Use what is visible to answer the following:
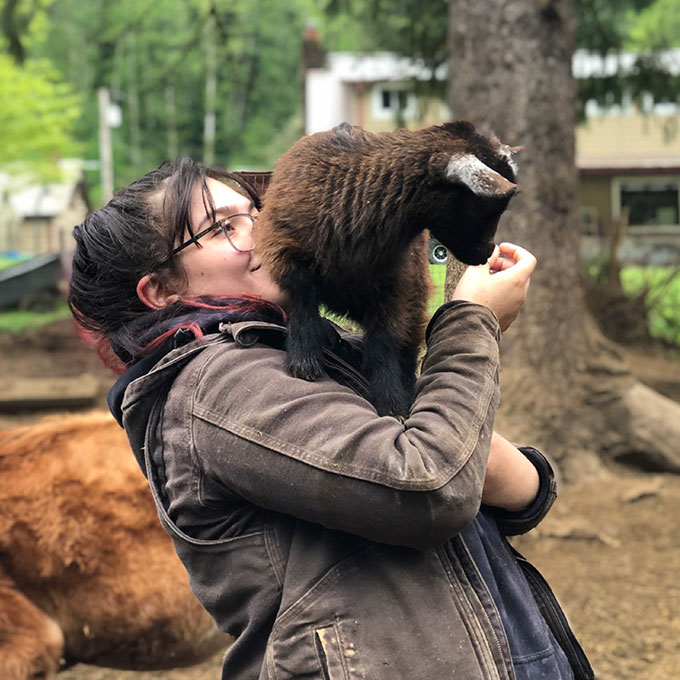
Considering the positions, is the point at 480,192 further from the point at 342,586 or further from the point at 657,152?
the point at 657,152

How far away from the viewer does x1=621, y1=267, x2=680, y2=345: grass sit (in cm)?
1093

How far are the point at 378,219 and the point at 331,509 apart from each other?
28.6 inches

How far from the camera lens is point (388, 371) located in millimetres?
1809

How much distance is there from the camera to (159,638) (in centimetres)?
324

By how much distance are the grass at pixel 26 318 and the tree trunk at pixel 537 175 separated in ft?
36.1

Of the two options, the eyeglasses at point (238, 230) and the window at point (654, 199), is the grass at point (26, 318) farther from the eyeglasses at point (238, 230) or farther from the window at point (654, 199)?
the window at point (654, 199)

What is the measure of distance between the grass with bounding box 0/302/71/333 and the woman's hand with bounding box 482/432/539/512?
1435 centimetres

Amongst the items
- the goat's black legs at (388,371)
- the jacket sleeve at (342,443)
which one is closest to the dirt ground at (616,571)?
the goat's black legs at (388,371)

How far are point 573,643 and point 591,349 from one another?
518 cm

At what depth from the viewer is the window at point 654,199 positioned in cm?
2683

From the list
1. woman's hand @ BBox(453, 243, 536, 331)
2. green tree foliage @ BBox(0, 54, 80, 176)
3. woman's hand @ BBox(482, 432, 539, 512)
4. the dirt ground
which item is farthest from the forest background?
woman's hand @ BBox(482, 432, 539, 512)

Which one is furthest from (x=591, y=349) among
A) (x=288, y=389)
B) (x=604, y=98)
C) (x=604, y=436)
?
(x=288, y=389)

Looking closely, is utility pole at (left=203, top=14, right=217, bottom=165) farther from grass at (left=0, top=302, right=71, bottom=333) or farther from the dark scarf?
the dark scarf

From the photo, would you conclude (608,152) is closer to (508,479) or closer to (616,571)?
(616,571)
